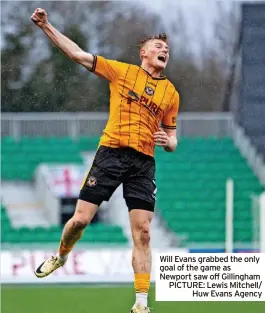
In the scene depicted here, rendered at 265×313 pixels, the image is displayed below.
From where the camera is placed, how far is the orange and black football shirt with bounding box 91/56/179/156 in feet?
21.3

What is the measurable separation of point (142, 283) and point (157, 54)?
4.48ft

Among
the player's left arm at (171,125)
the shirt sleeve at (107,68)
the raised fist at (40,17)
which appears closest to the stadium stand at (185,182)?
the player's left arm at (171,125)

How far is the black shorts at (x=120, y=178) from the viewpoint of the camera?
6492mm

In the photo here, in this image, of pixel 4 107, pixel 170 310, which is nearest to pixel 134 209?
pixel 170 310

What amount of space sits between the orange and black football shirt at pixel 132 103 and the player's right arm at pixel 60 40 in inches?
3.4

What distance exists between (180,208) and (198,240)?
1.96 ft

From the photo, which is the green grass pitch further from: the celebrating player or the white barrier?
the celebrating player

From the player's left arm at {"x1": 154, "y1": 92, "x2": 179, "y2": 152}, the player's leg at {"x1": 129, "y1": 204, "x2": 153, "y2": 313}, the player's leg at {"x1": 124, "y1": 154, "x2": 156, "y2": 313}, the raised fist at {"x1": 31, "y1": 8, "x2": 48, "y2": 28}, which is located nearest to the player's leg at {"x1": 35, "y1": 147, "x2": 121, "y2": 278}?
the player's leg at {"x1": 124, "y1": 154, "x2": 156, "y2": 313}

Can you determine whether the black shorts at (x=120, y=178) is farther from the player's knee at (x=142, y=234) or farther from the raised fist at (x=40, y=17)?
the raised fist at (x=40, y=17)

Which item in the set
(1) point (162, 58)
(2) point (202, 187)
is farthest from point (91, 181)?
(2) point (202, 187)

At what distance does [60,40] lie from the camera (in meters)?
6.25

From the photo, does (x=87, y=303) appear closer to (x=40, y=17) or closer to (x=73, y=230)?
(x=73, y=230)

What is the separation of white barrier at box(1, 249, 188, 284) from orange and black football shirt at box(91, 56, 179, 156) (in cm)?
578

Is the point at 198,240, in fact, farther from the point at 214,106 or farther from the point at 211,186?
the point at 214,106
